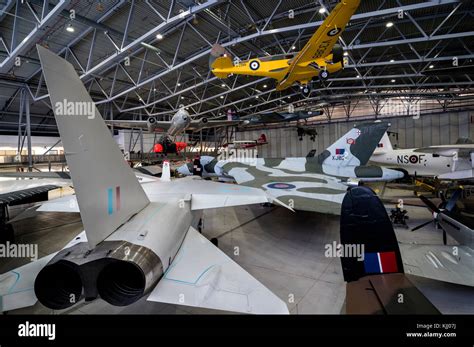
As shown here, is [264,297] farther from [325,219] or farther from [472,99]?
[472,99]

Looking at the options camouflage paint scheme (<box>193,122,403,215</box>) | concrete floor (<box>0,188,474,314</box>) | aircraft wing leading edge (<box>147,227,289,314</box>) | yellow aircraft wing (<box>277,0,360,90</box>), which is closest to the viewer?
aircraft wing leading edge (<box>147,227,289,314</box>)

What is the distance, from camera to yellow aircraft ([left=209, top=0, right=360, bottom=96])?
7.62 m

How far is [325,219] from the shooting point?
25.1 feet

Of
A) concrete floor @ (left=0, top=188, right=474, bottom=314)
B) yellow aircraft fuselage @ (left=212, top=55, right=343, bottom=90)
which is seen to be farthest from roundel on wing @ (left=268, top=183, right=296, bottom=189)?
yellow aircraft fuselage @ (left=212, top=55, right=343, bottom=90)

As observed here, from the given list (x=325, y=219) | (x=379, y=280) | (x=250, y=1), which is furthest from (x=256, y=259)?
(x=250, y=1)

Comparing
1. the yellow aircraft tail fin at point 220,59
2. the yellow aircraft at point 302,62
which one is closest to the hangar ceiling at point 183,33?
the yellow aircraft tail fin at point 220,59

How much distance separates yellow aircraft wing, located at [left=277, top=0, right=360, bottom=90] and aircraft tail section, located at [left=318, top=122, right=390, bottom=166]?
338 centimetres

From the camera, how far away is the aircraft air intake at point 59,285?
6.58 feet

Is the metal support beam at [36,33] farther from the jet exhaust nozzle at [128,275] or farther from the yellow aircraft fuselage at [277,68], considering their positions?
the jet exhaust nozzle at [128,275]

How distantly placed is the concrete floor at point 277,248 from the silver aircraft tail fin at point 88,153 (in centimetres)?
177

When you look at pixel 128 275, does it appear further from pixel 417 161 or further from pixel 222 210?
pixel 417 161

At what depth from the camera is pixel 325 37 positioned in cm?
752

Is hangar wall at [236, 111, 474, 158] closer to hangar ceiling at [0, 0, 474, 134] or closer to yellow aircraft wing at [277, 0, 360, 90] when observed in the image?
hangar ceiling at [0, 0, 474, 134]
